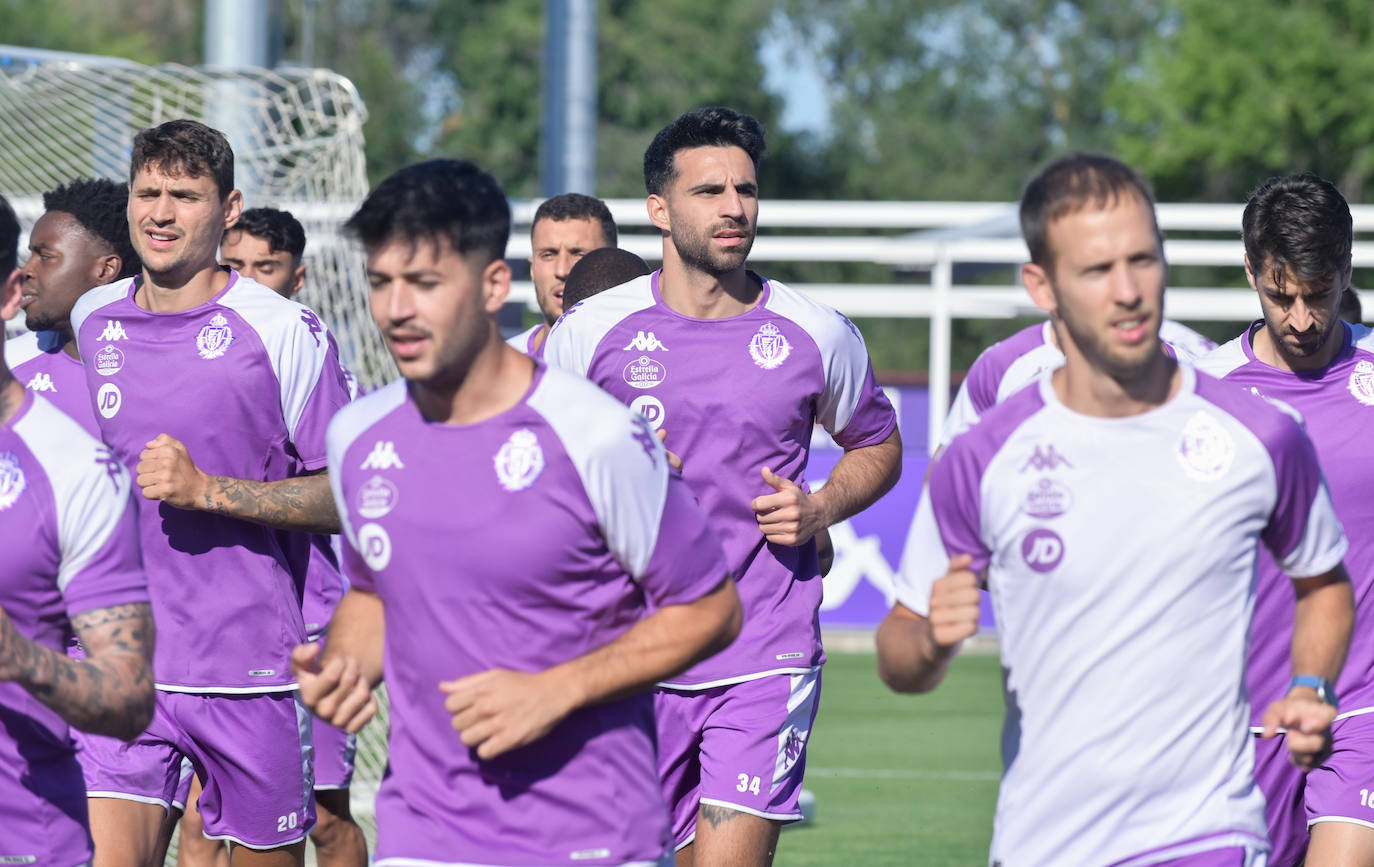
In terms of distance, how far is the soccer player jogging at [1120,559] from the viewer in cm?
401

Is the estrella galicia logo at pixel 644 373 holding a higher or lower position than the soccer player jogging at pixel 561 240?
lower

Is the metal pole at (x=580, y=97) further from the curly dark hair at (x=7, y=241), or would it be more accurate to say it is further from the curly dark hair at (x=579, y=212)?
the curly dark hair at (x=7, y=241)

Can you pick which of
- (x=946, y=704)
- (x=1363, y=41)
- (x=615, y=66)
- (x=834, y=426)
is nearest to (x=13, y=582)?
(x=834, y=426)

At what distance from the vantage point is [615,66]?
50.5m

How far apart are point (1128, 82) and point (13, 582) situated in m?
40.6

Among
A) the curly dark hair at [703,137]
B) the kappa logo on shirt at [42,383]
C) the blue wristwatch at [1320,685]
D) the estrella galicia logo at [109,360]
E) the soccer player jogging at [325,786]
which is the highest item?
the curly dark hair at [703,137]

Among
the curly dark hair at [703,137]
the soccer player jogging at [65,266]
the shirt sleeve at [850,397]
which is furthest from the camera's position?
the soccer player jogging at [65,266]

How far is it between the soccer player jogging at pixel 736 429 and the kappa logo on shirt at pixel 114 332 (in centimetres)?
133

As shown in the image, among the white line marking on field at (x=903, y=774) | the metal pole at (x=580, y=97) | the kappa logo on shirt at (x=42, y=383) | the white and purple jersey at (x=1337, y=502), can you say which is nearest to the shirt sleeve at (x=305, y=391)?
the kappa logo on shirt at (x=42, y=383)

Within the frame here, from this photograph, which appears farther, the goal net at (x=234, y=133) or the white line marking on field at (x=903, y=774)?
the white line marking on field at (x=903, y=774)

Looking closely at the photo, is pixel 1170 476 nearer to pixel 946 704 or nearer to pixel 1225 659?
pixel 1225 659

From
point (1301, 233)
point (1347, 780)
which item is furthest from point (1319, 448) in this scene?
point (1347, 780)

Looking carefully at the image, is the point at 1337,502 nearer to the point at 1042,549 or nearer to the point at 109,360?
the point at 1042,549

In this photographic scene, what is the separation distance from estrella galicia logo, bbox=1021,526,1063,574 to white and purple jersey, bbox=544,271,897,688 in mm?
2069
